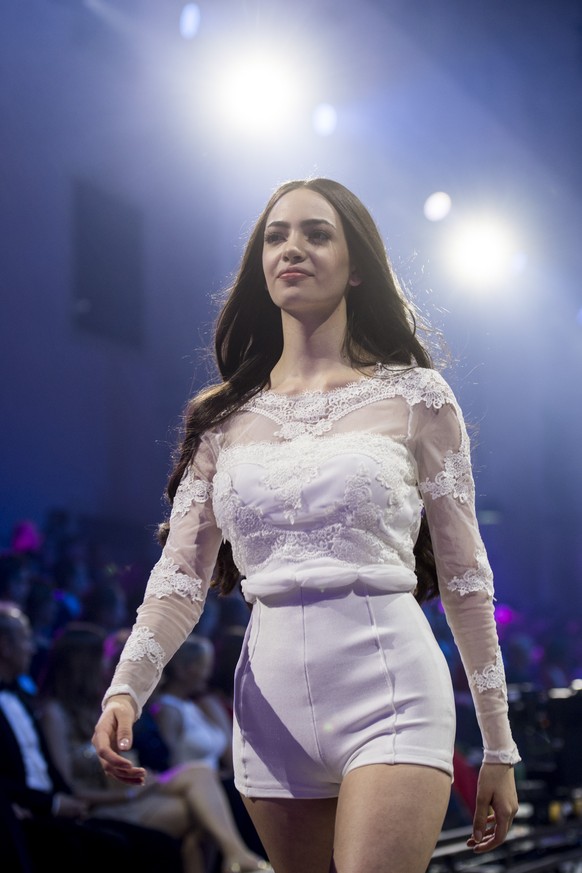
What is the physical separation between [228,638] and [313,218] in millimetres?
3408

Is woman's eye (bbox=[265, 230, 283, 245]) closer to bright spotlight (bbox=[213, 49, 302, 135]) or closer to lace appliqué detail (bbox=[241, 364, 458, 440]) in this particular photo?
lace appliqué detail (bbox=[241, 364, 458, 440])

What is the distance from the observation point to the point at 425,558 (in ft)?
6.78

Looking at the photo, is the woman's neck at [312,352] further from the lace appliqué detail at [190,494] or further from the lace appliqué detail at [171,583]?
the lace appliqué detail at [171,583]

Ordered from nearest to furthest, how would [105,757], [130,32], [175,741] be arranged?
[105,757] < [175,741] < [130,32]

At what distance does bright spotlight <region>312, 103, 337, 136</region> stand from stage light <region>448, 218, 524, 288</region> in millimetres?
1530

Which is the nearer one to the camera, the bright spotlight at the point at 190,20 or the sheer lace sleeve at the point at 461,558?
the sheer lace sleeve at the point at 461,558

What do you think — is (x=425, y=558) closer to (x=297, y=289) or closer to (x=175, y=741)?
(x=297, y=289)

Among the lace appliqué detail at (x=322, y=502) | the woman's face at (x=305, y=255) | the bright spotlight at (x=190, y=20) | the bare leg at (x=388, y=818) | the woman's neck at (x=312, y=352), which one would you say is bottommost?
the bare leg at (x=388, y=818)

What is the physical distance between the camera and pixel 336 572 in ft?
5.82

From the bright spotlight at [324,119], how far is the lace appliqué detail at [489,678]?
6.66 metres

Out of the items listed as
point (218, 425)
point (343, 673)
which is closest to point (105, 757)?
point (343, 673)

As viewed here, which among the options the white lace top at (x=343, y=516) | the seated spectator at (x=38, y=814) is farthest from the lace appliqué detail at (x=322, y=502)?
the seated spectator at (x=38, y=814)

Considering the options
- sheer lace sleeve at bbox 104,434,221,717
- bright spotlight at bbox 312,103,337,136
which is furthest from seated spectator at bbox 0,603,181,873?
bright spotlight at bbox 312,103,337,136

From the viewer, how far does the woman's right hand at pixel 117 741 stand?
1.67 meters
